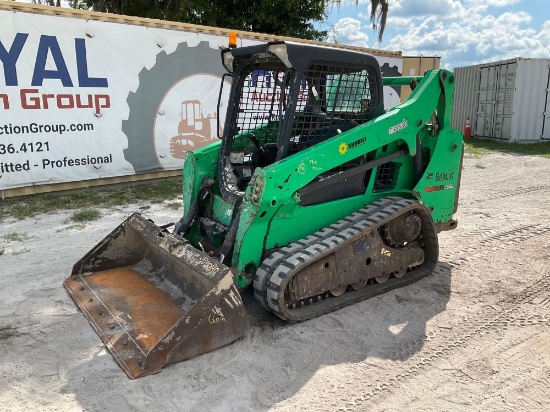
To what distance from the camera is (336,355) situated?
3316mm

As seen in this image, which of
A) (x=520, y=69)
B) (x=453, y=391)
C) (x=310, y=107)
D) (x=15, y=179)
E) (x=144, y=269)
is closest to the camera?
(x=453, y=391)

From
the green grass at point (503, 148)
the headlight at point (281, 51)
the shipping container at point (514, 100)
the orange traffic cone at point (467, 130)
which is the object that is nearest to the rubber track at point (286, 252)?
the headlight at point (281, 51)

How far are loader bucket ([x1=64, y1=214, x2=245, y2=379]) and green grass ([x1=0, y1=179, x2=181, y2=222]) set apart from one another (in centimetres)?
295

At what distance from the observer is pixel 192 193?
14.8 feet

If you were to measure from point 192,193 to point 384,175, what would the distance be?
1855mm

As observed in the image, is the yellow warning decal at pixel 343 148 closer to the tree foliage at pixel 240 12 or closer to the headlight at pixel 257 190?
the headlight at pixel 257 190

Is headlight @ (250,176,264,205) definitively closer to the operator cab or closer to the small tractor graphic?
the operator cab

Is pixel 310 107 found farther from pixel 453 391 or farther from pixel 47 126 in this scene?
pixel 47 126

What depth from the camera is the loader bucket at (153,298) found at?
3105mm

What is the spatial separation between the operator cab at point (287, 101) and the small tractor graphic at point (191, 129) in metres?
4.93

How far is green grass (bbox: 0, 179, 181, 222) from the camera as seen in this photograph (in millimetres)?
7004

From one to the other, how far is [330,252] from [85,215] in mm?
4264

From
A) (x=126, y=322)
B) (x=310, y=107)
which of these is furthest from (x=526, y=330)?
(x=126, y=322)

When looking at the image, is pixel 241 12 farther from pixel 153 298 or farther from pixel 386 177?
pixel 153 298
